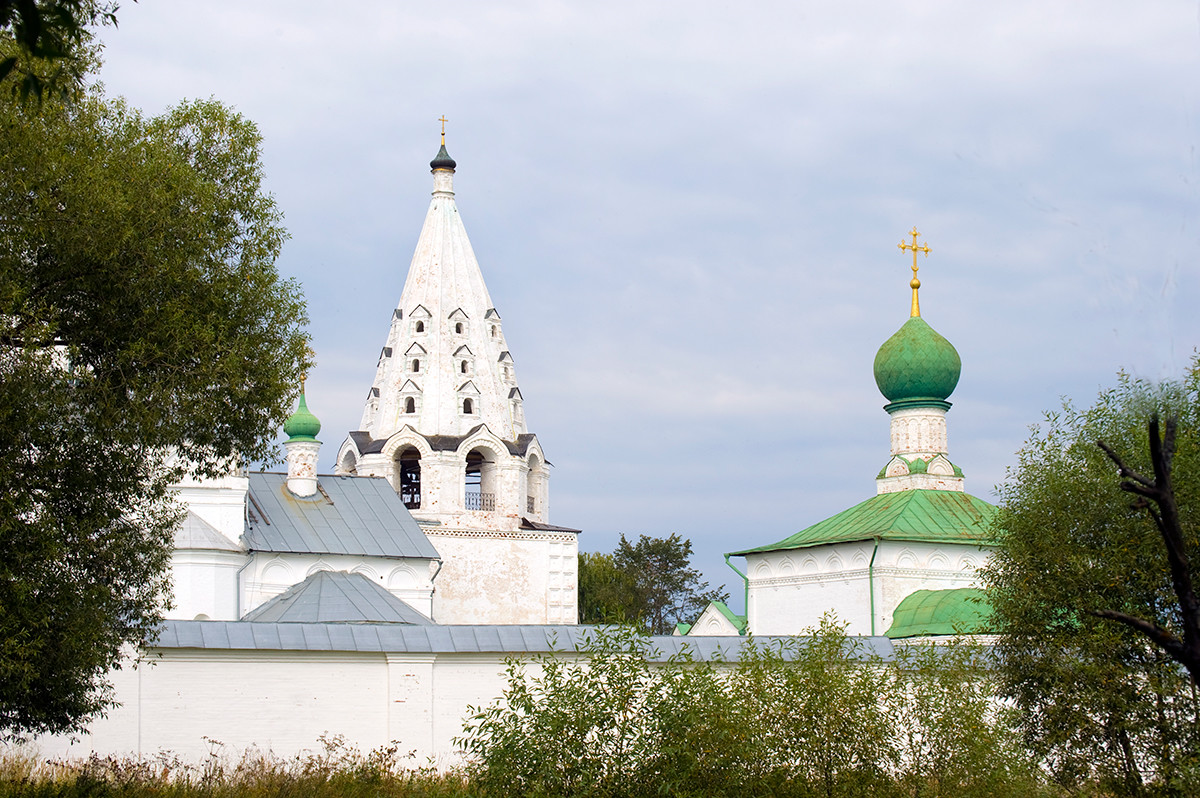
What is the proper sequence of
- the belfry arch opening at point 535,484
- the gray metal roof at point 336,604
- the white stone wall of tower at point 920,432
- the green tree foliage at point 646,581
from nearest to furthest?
the gray metal roof at point 336,604
the white stone wall of tower at point 920,432
the belfry arch opening at point 535,484
the green tree foliage at point 646,581

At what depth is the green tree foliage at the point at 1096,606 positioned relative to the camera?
8828mm

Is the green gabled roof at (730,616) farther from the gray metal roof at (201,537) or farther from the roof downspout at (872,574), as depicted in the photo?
the gray metal roof at (201,537)

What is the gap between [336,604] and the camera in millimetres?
22641

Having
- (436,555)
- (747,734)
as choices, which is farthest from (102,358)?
(436,555)

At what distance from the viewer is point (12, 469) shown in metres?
7.22

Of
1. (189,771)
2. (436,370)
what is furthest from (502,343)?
(189,771)

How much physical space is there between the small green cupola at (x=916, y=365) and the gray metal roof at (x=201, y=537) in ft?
40.6

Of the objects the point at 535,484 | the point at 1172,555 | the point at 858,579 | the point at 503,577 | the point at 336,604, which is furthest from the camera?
the point at 535,484

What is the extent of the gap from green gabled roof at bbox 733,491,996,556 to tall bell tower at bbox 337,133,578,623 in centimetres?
576

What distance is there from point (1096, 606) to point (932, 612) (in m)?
12.8

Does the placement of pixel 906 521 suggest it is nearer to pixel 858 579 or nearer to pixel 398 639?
pixel 858 579

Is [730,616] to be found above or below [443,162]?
below

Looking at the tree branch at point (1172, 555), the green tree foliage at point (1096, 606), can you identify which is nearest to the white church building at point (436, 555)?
the green tree foliage at point (1096, 606)

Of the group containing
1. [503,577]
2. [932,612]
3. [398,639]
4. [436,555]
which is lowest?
[398,639]
